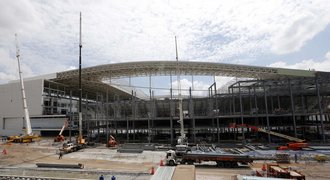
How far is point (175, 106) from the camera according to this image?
48625mm

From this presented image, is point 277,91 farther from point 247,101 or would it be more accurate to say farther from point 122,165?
point 122,165

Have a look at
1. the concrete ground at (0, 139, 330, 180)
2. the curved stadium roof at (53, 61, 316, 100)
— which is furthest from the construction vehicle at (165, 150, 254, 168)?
the curved stadium roof at (53, 61, 316, 100)

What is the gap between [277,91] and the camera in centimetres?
4297

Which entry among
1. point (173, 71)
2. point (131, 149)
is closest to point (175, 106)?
point (173, 71)

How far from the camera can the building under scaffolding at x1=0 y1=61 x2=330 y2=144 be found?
43.9m

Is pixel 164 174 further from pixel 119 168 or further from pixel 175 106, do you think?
pixel 175 106

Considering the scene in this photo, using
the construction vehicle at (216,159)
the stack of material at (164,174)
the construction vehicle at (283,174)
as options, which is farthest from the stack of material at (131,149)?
the stack of material at (164,174)

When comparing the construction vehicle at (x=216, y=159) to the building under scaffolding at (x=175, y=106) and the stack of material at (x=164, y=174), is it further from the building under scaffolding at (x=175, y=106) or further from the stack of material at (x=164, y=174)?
the building under scaffolding at (x=175, y=106)

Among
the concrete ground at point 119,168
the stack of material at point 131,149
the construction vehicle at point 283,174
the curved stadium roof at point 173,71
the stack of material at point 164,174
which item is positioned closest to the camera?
the stack of material at point 164,174

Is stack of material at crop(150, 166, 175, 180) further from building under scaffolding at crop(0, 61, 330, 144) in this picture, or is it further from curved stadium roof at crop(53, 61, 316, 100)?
curved stadium roof at crop(53, 61, 316, 100)

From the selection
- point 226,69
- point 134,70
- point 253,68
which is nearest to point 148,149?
point 134,70

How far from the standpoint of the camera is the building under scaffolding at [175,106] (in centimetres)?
4391

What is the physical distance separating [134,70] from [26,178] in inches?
1807

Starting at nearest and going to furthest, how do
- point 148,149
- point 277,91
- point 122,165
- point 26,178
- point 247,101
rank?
point 26,178 < point 122,165 < point 148,149 < point 277,91 < point 247,101
